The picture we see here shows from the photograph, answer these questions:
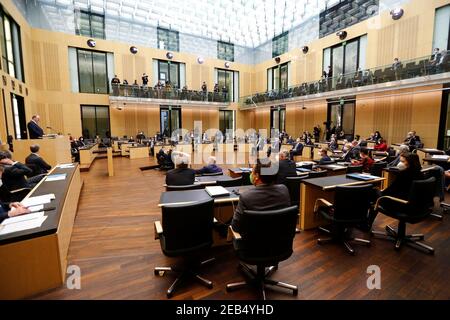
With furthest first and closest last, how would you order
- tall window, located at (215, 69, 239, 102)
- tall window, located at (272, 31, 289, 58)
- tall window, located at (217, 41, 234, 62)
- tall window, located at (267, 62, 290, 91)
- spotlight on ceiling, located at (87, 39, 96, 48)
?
tall window, located at (215, 69, 239, 102) → tall window, located at (217, 41, 234, 62) → tall window, located at (267, 62, 290, 91) → tall window, located at (272, 31, 289, 58) → spotlight on ceiling, located at (87, 39, 96, 48)

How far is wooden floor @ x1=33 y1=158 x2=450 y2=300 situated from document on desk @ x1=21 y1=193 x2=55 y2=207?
2.41ft

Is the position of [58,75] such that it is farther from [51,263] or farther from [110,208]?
[51,263]

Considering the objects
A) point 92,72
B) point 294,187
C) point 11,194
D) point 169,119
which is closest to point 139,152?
point 169,119

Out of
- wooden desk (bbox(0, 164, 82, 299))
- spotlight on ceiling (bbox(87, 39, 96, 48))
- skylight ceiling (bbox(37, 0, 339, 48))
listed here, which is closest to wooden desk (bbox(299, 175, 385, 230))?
wooden desk (bbox(0, 164, 82, 299))

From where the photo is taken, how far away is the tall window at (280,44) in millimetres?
17688

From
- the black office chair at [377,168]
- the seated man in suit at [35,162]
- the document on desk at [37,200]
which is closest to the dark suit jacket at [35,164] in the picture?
the seated man in suit at [35,162]

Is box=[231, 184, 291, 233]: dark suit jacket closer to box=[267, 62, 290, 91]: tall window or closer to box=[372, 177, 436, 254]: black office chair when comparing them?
box=[372, 177, 436, 254]: black office chair

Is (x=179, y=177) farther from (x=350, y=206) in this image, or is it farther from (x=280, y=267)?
(x=350, y=206)

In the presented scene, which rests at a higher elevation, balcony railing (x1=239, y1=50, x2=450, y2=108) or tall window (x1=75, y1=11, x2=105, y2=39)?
tall window (x1=75, y1=11, x2=105, y2=39)

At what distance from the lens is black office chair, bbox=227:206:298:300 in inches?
73.8

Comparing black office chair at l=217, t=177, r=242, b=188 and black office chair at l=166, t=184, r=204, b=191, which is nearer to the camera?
black office chair at l=166, t=184, r=204, b=191
